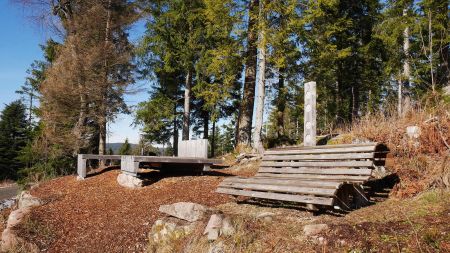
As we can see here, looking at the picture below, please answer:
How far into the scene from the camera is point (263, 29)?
12.8 meters

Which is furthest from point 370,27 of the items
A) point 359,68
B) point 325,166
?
point 325,166

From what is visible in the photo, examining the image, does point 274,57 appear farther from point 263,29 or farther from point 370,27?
point 370,27

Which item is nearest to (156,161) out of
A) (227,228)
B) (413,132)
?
(227,228)

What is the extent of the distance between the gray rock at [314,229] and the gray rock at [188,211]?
1879 mm

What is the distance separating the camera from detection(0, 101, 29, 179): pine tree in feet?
111

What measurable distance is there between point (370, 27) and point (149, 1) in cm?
1327

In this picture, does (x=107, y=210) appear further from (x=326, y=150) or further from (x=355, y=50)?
(x=355, y=50)

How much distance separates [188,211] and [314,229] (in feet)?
7.43

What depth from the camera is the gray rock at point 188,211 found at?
581 centimetres

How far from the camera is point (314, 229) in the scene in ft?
14.5

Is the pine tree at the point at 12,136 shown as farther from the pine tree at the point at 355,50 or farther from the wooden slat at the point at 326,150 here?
the wooden slat at the point at 326,150

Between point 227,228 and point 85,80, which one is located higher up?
point 85,80

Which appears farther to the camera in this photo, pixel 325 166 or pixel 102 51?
pixel 102 51

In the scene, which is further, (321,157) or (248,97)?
(248,97)
